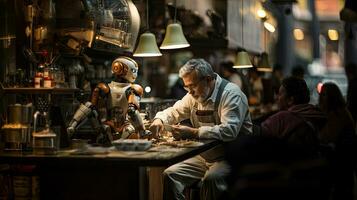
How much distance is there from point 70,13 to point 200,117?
5.46 feet

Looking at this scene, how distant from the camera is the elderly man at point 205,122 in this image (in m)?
6.12

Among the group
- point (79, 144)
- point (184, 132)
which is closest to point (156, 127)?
point (184, 132)

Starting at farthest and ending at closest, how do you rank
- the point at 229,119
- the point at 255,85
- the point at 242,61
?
1. the point at 255,85
2. the point at 242,61
3. the point at 229,119

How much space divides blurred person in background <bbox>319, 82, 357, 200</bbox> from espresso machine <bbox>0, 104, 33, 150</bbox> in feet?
8.11

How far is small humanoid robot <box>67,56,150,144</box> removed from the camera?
588 centimetres

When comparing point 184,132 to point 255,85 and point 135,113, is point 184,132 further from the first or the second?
point 255,85

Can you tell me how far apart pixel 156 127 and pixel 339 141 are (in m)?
1.73

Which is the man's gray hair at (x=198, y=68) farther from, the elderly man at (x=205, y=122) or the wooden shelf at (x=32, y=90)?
the wooden shelf at (x=32, y=90)

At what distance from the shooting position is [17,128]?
5.34 metres

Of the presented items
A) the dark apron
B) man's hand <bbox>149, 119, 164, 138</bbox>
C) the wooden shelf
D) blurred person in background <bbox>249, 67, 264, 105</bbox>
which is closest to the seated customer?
the dark apron

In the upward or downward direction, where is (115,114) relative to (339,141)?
upward

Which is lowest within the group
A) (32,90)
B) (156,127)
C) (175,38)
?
(156,127)

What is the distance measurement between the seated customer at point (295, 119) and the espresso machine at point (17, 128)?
1948 mm

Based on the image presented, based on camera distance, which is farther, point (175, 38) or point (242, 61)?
point (242, 61)
